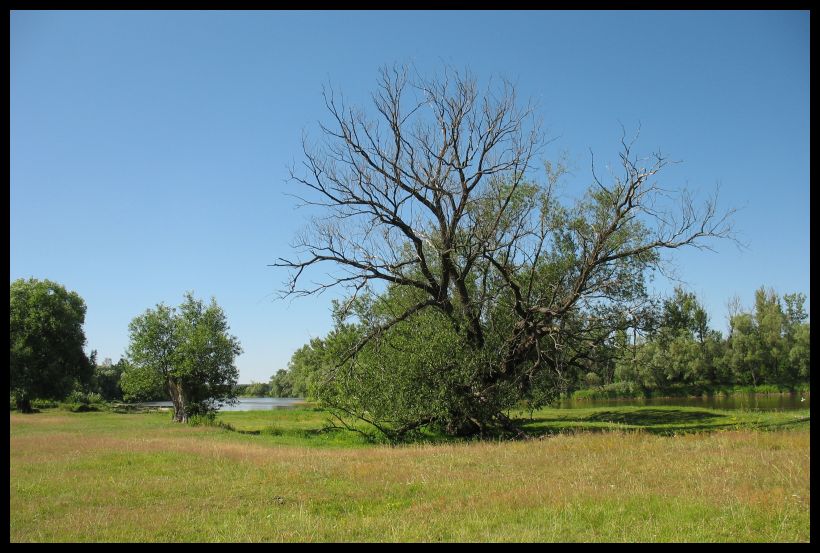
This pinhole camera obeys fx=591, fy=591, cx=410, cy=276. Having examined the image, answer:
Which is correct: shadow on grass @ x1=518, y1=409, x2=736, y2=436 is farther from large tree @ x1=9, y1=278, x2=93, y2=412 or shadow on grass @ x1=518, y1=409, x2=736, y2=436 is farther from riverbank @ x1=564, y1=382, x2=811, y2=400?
large tree @ x1=9, y1=278, x2=93, y2=412

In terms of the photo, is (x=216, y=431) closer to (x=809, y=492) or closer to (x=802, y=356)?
(x=809, y=492)

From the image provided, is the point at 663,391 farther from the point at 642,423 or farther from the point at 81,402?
the point at 81,402

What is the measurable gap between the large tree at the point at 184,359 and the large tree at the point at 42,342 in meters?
12.0

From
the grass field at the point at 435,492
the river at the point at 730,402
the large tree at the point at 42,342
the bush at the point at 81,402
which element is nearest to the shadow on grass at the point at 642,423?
the river at the point at 730,402

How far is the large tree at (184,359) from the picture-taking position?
3922 cm

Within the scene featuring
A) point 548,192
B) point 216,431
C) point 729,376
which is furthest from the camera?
point 729,376

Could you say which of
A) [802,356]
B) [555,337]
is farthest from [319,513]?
[802,356]

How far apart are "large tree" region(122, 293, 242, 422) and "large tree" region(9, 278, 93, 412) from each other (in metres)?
12.0

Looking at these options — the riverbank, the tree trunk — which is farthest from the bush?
the riverbank

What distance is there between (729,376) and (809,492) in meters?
59.8

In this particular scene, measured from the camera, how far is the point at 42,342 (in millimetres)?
49281

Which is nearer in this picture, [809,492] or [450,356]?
[809,492]

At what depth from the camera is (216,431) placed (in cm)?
3031

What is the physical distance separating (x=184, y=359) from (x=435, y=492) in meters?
31.8
